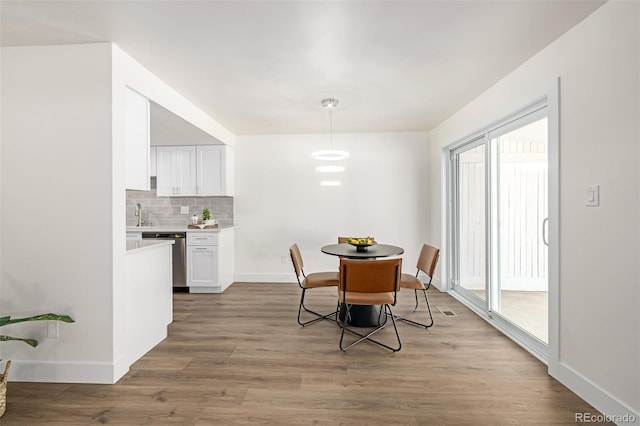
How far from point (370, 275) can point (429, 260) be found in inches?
44.9

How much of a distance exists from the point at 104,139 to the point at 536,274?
3.85 m

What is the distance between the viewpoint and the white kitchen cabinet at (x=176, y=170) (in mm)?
5141

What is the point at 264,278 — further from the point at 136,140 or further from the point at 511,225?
the point at 511,225

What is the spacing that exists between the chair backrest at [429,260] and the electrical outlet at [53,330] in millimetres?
3196

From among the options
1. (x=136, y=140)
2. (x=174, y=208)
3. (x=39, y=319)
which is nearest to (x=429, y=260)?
(x=136, y=140)

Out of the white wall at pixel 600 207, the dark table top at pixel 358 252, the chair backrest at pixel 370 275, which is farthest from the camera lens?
the dark table top at pixel 358 252

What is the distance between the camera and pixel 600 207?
196 centimetres

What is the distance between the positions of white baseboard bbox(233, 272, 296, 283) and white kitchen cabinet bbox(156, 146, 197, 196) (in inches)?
61.6

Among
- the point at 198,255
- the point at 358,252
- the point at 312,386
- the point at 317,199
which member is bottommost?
the point at 312,386

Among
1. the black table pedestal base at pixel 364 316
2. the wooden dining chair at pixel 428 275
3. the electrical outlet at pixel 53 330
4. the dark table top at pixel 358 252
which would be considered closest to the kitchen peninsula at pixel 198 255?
the dark table top at pixel 358 252

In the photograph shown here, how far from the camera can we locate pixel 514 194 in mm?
3271

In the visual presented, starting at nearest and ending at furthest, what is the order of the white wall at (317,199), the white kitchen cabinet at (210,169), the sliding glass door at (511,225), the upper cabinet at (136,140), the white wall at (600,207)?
the white wall at (600,207)
the upper cabinet at (136,140)
the sliding glass door at (511,225)
the white kitchen cabinet at (210,169)
the white wall at (317,199)

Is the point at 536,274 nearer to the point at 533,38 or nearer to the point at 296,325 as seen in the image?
the point at 533,38

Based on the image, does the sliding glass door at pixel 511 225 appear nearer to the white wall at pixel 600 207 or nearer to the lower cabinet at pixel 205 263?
the white wall at pixel 600 207
